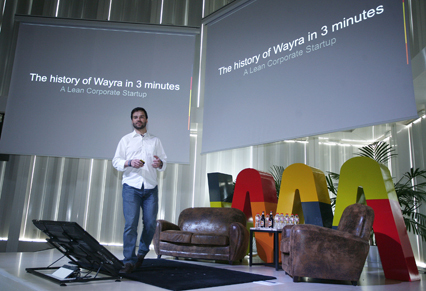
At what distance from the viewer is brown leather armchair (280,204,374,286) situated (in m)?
2.84

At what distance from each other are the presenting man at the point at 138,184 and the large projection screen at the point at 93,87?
6.68 feet

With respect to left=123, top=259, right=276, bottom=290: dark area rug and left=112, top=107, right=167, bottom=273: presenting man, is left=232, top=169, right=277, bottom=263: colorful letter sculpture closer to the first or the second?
left=123, top=259, right=276, bottom=290: dark area rug

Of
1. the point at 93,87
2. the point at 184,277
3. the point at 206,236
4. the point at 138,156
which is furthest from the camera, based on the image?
the point at 93,87

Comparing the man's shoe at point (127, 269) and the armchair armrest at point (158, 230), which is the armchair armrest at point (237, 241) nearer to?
the armchair armrest at point (158, 230)

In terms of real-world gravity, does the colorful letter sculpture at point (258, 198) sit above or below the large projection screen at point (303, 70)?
below

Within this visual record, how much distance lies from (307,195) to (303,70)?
1.50m

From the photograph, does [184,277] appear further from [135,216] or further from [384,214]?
[384,214]

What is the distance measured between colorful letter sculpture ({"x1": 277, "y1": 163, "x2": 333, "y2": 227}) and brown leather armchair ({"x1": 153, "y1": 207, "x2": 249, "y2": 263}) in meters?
0.67

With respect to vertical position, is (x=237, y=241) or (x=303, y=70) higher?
(x=303, y=70)

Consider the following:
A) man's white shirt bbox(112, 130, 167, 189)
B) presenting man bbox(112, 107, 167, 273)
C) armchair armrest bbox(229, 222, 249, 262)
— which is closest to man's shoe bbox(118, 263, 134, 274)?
presenting man bbox(112, 107, 167, 273)

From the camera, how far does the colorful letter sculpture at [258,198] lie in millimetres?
4319

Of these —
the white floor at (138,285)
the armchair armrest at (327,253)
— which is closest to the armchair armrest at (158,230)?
the white floor at (138,285)

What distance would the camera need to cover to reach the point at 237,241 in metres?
4.09

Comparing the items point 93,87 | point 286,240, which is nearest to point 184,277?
point 286,240
